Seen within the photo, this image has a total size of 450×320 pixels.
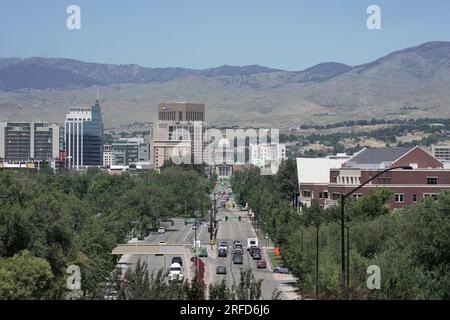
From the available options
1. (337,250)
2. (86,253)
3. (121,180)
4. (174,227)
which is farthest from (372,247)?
(121,180)

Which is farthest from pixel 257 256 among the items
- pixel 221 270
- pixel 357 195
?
pixel 357 195

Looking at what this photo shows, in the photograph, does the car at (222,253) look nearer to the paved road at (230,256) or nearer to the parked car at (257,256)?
Result: the paved road at (230,256)

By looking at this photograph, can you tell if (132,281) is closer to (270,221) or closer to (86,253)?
(86,253)

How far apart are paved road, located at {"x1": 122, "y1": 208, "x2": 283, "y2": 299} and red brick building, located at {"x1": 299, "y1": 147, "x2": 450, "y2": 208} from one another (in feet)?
25.3

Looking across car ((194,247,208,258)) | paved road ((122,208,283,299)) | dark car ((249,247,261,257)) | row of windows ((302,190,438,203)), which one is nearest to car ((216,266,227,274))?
paved road ((122,208,283,299))

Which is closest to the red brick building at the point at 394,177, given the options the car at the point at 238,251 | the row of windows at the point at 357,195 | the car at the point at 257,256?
the row of windows at the point at 357,195

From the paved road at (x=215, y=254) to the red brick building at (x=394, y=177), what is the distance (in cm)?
770

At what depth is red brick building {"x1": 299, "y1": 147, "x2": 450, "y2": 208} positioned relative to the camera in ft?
297

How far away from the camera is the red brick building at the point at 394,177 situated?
297 ft

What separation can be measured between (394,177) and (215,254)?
1713 cm

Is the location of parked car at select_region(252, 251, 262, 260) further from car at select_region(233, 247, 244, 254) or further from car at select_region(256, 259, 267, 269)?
car at select_region(256, 259, 267, 269)

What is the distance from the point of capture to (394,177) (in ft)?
298

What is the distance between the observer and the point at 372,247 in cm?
5309

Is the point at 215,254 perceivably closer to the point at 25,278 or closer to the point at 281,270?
the point at 281,270
